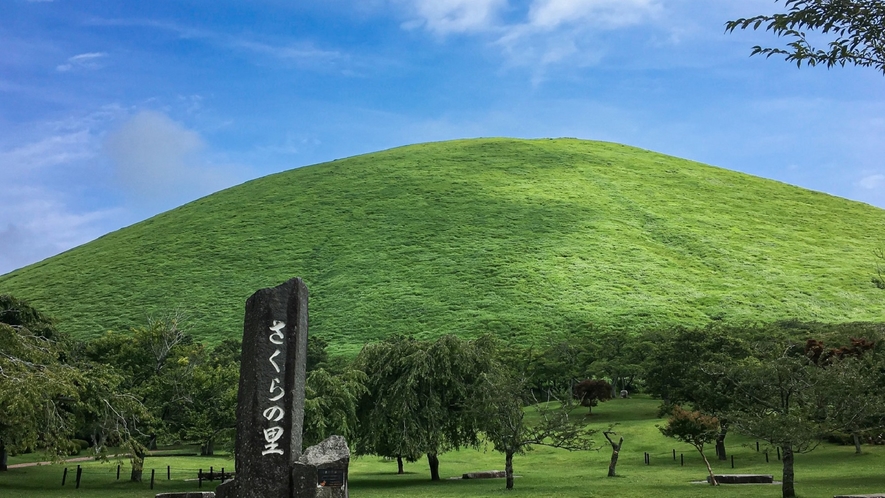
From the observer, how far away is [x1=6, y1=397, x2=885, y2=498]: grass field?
25.2 m

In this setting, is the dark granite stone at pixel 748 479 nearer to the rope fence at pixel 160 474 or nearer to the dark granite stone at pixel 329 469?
the rope fence at pixel 160 474

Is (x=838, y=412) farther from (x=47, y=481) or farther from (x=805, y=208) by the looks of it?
(x=805, y=208)

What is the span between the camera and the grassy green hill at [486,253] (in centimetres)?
8300

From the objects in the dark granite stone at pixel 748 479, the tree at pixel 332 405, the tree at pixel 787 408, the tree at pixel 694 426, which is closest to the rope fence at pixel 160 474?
the tree at pixel 332 405

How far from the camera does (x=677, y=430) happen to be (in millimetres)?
33969

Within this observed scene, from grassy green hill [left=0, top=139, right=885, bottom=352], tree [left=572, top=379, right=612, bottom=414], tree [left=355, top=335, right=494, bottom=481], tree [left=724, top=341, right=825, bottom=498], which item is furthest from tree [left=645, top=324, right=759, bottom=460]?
grassy green hill [left=0, top=139, right=885, bottom=352]

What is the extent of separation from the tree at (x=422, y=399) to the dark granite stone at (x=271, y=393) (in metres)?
18.8

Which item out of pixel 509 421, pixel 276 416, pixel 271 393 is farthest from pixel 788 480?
pixel 271 393

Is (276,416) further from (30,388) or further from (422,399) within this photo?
(422,399)

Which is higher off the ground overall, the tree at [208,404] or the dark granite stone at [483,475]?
the tree at [208,404]

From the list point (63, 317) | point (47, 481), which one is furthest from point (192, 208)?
point (47, 481)

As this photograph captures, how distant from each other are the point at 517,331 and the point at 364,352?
147ft

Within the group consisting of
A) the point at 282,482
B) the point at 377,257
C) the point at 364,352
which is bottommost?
the point at 282,482

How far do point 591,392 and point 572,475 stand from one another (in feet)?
69.0
